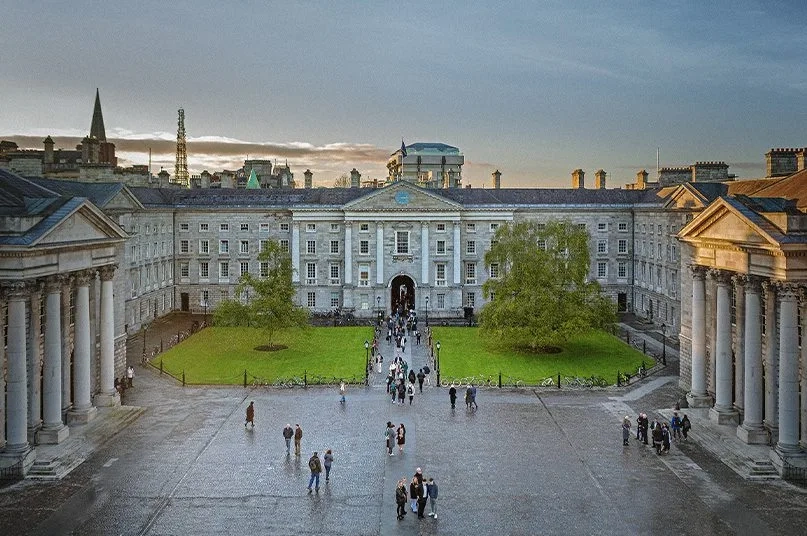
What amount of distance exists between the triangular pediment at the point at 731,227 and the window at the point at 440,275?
36.9 m

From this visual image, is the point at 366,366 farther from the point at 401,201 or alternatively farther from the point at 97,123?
the point at 97,123

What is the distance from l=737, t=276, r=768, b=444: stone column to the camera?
3067 centimetres

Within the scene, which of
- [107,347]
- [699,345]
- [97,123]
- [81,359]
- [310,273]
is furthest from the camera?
[97,123]

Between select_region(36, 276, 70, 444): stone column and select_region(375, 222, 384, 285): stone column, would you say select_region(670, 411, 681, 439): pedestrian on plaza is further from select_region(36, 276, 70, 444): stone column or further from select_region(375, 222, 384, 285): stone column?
select_region(375, 222, 384, 285): stone column

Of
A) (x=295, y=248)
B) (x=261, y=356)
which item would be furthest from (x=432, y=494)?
(x=295, y=248)

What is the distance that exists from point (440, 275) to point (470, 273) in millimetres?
2892

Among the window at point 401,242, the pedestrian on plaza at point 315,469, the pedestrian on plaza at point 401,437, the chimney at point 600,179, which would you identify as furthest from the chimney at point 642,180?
the pedestrian on plaza at point 315,469

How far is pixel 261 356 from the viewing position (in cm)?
5153

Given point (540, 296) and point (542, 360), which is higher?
point (540, 296)

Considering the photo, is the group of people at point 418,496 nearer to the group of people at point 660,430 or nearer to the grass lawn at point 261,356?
the group of people at point 660,430

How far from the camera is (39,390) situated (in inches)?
1228

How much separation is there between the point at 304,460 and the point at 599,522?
454 inches

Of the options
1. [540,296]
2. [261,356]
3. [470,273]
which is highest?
[470,273]

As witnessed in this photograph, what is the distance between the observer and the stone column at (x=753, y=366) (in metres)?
30.7
